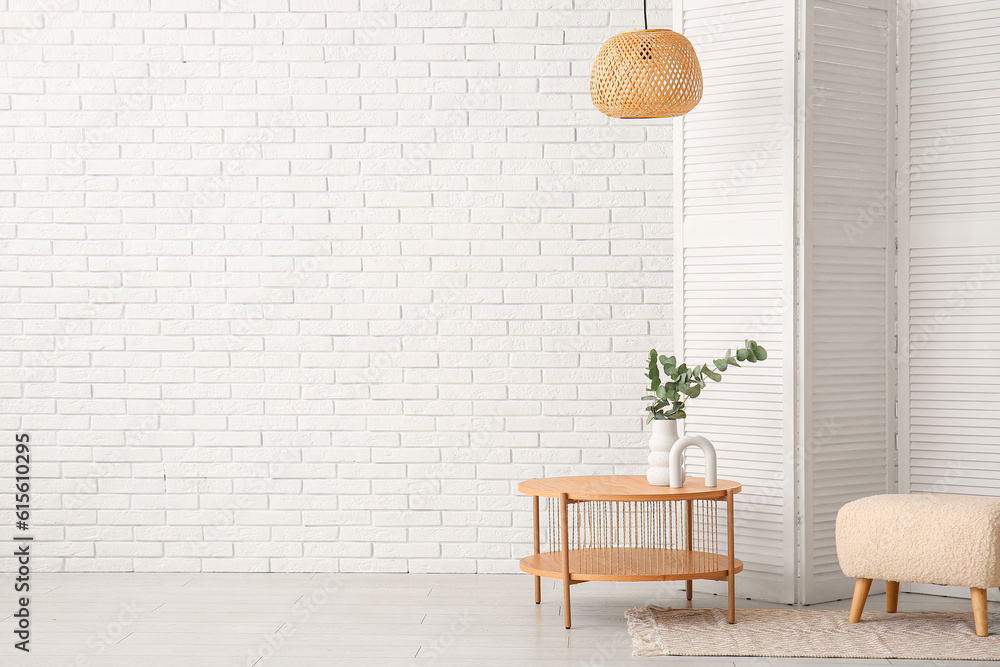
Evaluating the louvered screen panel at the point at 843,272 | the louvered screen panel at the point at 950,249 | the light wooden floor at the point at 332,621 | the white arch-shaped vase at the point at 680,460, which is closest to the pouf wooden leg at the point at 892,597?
the light wooden floor at the point at 332,621

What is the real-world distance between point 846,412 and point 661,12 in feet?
5.52

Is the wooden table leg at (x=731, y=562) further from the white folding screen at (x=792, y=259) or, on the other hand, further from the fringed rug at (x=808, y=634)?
the white folding screen at (x=792, y=259)

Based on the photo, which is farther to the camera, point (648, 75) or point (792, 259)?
point (792, 259)

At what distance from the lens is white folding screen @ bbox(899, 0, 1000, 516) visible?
3379mm

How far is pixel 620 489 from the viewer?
3.01 metres

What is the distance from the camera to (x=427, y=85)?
12.5 ft

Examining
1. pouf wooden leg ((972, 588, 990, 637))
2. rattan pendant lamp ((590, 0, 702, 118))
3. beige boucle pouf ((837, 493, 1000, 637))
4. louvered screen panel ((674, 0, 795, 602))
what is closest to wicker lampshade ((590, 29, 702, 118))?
rattan pendant lamp ((590, 0, 702, 118))

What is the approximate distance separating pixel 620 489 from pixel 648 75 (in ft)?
4.17

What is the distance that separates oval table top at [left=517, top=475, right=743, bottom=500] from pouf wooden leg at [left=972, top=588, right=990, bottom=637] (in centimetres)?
74

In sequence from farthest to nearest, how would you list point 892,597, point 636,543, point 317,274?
1. point 317,274
2. point 636,543
3. point 892,597

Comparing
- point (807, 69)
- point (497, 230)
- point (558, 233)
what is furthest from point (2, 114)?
point (807, 69)

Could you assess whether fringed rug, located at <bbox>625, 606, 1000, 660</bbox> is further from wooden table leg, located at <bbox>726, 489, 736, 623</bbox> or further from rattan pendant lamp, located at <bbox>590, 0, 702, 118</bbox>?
rattan pendant lamp, located at <bbox>590, 0, 702, 118</bbox>

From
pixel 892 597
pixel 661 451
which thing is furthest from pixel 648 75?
pixel 892 597

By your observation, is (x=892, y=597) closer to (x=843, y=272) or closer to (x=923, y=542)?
(x=923, y=542)
